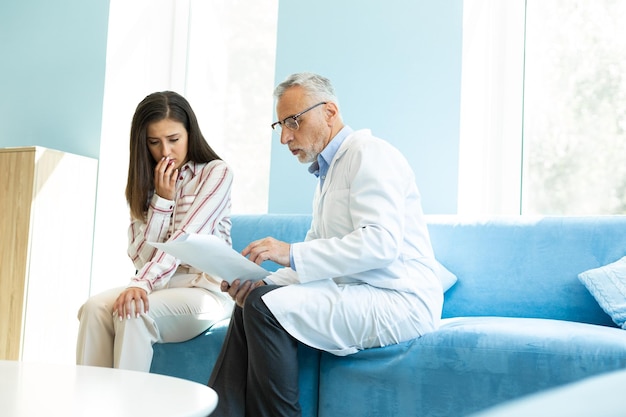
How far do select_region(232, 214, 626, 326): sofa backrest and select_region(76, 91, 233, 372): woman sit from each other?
2.94 feet

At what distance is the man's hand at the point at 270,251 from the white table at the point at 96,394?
542 millimetres

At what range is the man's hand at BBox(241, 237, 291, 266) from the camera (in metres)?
1.93

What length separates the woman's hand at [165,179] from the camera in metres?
2.45

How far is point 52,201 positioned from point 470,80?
2.22 m

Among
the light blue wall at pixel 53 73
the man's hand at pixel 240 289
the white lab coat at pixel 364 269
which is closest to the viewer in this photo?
the white lab coat at pixel 364 269

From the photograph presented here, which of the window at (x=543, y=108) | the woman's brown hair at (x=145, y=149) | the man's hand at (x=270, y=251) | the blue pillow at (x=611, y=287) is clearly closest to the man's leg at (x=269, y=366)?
the man's hand at (x=270, y=251)

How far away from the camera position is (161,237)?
2465 mm

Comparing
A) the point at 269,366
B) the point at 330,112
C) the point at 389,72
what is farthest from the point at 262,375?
the point at 389,72

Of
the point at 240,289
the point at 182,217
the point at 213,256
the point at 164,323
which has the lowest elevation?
the point at 164,323

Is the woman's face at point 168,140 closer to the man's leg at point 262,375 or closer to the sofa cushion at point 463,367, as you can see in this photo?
the man's leg at point 262,375

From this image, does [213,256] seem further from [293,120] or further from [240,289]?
[293,120]

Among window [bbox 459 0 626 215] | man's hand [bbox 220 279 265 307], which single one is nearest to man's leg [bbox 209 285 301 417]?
man's hand [bbox 220 279 265 307]

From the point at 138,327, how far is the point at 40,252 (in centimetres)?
162

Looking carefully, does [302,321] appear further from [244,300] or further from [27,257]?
[27,257]
